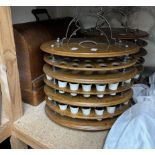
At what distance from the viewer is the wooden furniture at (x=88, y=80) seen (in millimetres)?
685

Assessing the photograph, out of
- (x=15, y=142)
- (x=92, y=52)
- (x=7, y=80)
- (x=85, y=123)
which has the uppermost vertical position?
(x=92, y=52)

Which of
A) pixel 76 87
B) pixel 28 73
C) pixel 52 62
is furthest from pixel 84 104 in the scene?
pixel 28 73

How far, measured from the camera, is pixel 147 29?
1119mm

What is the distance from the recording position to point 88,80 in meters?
0.68

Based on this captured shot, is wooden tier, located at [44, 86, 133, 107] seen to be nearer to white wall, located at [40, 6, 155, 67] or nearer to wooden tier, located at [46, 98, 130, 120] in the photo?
wooden tier, located at [46, 98, 130, 120]

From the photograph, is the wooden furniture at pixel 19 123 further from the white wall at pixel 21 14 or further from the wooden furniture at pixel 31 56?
the white wall at pixel 21 14

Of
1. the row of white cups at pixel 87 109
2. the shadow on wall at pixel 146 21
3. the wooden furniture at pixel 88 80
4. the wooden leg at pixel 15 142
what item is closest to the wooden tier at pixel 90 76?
the wooden furniture at pixel 88 80

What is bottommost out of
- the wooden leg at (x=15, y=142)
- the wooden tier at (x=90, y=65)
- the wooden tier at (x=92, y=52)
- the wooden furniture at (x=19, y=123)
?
the wooden leg at (x=15, y=142)

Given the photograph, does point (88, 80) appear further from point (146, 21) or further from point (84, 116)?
point (146, 21)

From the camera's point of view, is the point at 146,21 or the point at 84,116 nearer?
the point at 84,116

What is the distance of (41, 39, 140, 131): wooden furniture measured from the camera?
0.69 m

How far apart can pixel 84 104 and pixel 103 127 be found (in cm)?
12

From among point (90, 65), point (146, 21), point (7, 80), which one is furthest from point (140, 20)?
point (7, 80)
